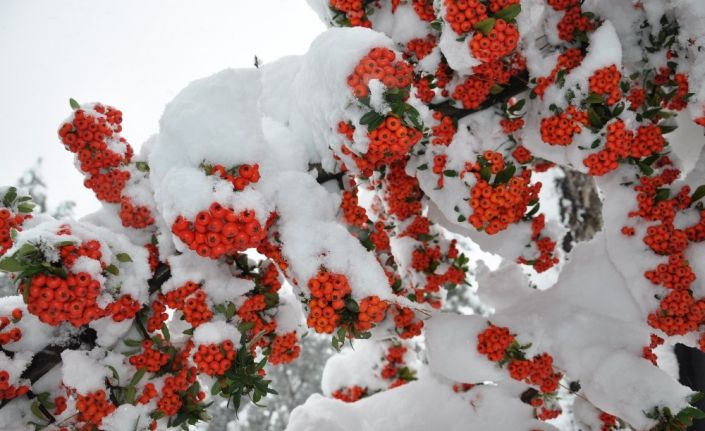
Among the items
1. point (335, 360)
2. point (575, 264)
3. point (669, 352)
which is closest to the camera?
point (575, 264)

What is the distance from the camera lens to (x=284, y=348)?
4453mm

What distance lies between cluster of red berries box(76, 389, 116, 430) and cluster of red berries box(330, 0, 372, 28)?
163 inches

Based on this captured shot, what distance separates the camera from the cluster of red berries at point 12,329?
3336 millimetres

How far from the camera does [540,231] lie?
4902 millimetres

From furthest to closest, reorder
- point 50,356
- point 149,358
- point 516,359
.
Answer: point 516,359 < point 149,358 < point 50,356

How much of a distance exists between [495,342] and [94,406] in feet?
12.7

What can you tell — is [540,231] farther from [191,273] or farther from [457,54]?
[191,273]

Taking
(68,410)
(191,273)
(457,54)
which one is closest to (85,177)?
(191,273)

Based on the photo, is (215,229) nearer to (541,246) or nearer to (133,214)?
(133,214)

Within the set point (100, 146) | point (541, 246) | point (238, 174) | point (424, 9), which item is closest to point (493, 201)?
point (541, 246)

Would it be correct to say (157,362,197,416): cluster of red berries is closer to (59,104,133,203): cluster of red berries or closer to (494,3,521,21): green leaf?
(59,104,133,203): cluster of red berries

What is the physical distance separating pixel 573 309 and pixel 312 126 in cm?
380

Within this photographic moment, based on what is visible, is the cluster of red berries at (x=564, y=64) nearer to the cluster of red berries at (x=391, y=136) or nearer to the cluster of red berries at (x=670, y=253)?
the cluster of red berries at (x=670, y=253)

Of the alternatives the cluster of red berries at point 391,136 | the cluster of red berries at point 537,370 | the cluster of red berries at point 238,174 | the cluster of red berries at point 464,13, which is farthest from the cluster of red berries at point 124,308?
the cluster of red berries at point 537,370
